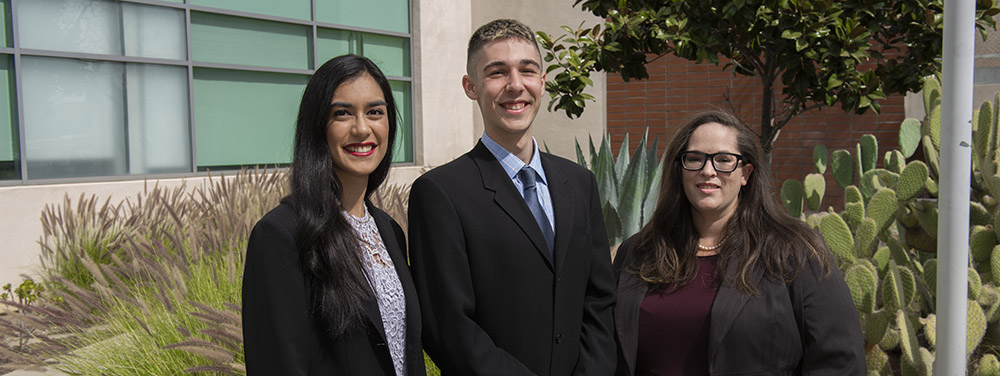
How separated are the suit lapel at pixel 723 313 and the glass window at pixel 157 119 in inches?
318

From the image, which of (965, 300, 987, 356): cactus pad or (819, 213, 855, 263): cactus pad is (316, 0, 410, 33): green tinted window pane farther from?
(965, 300, 987, 356): cactus pad

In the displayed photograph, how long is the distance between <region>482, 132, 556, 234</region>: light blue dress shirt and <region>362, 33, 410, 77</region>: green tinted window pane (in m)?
9.07

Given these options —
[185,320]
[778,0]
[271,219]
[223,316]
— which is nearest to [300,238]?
[271,219]

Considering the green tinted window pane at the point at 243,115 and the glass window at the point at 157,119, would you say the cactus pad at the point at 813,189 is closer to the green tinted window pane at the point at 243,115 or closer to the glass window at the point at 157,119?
the green tinted window pane at the point at 243,115

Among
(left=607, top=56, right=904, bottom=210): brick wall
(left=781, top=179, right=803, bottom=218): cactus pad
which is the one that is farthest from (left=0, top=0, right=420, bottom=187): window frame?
(left=781, top=179, right=803, bottom=218): cactus pad

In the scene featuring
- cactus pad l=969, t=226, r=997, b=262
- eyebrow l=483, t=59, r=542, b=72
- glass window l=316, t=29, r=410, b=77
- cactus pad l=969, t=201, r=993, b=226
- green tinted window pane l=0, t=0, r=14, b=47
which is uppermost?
glass window l=316, t=29, r=410, b=77

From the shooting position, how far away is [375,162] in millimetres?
2152

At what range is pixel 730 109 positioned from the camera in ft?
35.7

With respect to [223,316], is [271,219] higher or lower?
higher

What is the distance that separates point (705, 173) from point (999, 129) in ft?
9.39

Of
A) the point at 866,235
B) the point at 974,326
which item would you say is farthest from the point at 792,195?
the point at 974,326

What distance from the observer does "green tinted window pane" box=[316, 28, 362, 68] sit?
10641 mm

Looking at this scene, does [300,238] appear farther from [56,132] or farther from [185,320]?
[56,132]

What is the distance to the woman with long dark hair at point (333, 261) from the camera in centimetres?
189
